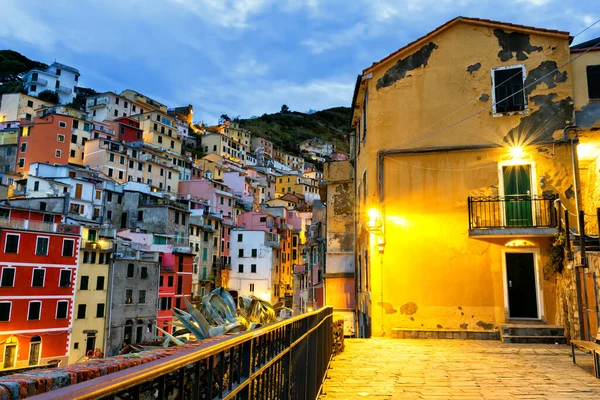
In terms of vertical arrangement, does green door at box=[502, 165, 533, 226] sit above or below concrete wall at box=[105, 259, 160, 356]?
→ above

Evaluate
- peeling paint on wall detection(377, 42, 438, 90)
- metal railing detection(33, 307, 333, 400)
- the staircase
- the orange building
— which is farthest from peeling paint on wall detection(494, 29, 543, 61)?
the orange building

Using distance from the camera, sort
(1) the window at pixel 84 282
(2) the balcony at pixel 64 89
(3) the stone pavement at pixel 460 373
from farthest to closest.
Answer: (2) the balcony at pixel 64 89
(1) the window at pixel 84 282
(3) the stone pavement at pixel 460 373

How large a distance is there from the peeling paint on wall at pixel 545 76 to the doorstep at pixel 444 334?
7.70m

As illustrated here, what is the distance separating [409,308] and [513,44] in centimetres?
925

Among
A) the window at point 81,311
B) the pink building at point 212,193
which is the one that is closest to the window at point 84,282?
the window at point 81,311

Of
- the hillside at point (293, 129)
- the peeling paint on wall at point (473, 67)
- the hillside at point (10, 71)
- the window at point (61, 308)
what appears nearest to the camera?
the peeling paint on wall at point (473, 67)

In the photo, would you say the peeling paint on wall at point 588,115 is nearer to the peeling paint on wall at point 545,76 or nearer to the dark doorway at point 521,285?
the peeling paint on wall at point 545,76

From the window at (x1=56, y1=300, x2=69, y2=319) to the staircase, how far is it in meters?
32.8

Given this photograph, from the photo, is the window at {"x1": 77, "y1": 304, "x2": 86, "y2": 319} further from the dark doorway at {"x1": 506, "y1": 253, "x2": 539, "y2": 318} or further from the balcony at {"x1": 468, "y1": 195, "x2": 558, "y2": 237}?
the dark doorway at {"x1": 506, "y1": 253, "x2": 539, "y2": 318}

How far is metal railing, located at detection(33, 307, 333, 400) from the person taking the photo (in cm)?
137

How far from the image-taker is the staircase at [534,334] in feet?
43.0

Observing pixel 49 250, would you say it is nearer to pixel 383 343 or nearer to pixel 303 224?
pixel 383 343

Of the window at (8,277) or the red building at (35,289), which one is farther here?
the window at (8,277)

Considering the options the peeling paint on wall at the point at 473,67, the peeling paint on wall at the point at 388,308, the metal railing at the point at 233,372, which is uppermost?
the peeling paint on wall at the point at 473,67
